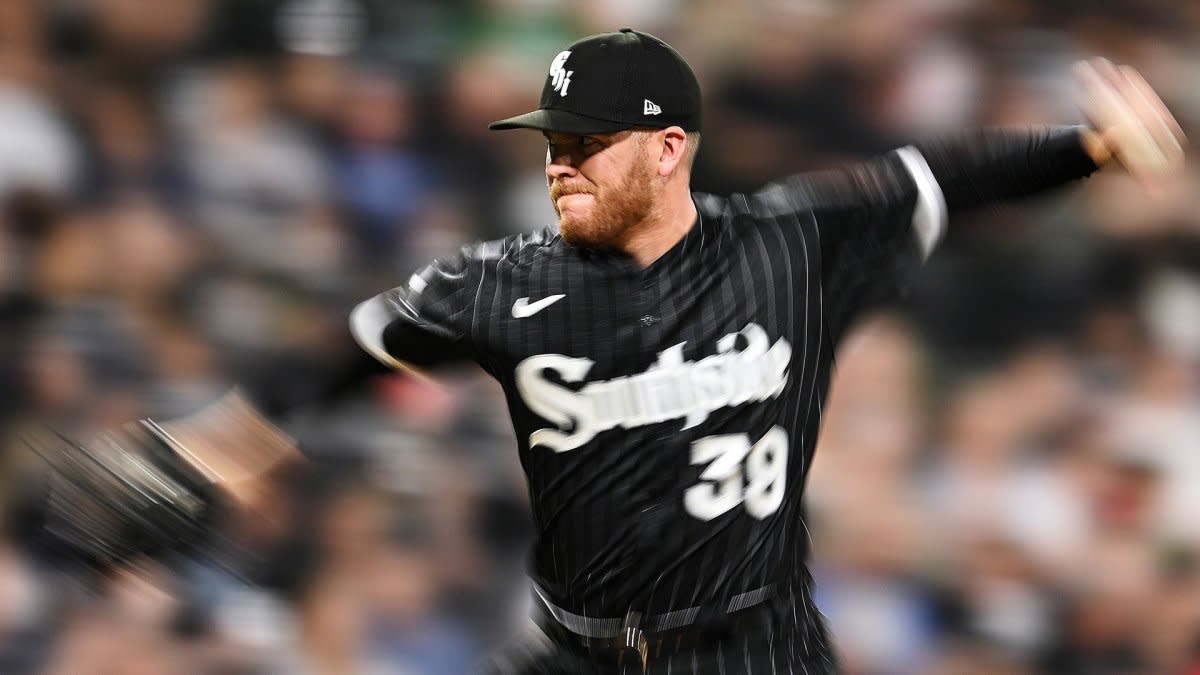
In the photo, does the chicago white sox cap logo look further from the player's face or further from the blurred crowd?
the blurred crowd

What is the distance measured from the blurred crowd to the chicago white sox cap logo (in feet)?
6.90

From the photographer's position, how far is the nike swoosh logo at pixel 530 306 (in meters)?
2.98

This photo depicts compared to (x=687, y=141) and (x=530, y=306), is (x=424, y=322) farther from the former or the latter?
(x=687, y=141)

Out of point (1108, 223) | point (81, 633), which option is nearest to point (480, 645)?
point (81, 633)

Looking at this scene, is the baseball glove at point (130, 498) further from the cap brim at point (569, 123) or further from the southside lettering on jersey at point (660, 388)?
the cap brim at point (569, 123)

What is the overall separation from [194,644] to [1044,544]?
3105 mm

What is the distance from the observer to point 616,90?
2889mm

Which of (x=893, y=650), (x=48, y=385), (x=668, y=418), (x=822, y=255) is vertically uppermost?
(x=822, y=255)

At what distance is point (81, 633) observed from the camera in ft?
15.9

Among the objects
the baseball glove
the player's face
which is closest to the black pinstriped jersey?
the player's face

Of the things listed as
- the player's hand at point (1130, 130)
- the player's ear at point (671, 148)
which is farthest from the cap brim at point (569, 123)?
the player's hand at point (1130, 130)

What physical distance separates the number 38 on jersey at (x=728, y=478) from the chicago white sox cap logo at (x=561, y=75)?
0.77 metres

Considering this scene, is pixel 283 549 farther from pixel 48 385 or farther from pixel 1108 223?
pixel 1108 223

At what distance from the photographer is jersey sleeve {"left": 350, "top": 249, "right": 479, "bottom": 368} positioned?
3.02 meters
